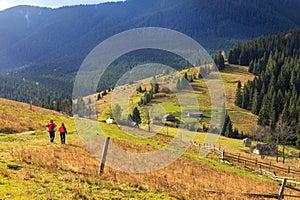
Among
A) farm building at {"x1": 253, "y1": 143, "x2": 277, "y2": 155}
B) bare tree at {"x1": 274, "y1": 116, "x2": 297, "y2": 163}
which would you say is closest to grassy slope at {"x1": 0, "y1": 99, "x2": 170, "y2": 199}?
bare tree at {"x1": 274, "y1": 116, "x2": 297, "y2": 163}

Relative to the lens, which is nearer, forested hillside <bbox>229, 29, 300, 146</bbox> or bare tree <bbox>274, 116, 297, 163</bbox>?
bare tree <bbox>274, 116, 297, 163</bbox>

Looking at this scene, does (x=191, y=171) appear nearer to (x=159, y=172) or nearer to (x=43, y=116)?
(x=159, y=172)

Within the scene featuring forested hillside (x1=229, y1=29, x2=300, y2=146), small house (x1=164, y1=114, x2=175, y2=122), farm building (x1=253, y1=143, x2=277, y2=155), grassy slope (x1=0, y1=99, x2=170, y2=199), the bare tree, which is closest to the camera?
grassy slope (x1=0, y1=99, x2=170, y2=199)

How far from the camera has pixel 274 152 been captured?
88.4 m

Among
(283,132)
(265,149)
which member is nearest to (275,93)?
(283,132)

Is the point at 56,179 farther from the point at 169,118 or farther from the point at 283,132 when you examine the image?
the point at 169,118

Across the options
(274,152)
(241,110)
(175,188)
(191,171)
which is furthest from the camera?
(241,110)

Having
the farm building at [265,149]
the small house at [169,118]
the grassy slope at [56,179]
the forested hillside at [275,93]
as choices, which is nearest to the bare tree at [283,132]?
the farm building at [265,149]

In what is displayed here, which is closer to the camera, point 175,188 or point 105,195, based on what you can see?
point 105,195

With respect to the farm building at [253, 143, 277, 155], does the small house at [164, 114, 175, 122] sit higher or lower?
higher

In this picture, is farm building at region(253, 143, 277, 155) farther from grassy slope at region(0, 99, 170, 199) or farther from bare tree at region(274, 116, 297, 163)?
grassy slope at region(0, 99, 170, 199)

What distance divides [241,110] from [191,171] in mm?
136707

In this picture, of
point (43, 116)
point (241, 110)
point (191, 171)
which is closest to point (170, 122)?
point (241, 110)

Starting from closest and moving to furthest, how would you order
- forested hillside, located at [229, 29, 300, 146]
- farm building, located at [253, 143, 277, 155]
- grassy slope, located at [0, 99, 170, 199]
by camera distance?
grassy slope, located at [0, 99, 170, 199] → farm building, located at [253, 143, 277, 155] → forested hillside, located at [229, 29, 300, 146]
